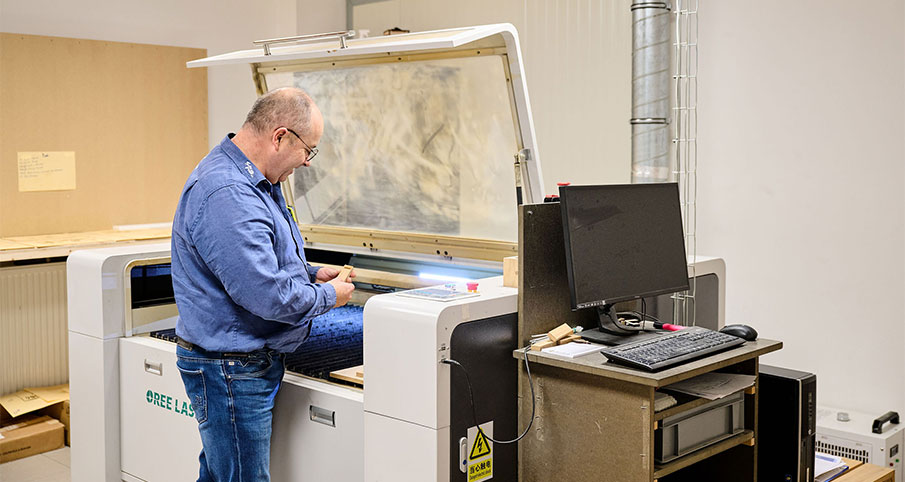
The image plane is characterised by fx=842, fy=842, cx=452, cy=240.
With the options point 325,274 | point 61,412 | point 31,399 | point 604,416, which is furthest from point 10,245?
point 604,416

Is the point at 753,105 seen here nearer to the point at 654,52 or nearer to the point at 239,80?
the point at 654,52

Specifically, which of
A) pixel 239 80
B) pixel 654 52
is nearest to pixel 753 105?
pixel 654 52

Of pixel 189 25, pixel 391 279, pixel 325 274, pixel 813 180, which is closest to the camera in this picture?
pixel 325 274

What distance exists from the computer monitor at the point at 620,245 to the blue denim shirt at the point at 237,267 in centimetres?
65

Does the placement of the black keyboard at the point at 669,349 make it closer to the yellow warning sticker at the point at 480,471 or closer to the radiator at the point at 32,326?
the yellow warning sticker at the point at 480,471

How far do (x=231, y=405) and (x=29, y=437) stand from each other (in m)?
2.31

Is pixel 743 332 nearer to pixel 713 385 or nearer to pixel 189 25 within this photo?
pixel 713 385

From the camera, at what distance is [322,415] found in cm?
228

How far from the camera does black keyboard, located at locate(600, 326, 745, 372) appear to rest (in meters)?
1.84

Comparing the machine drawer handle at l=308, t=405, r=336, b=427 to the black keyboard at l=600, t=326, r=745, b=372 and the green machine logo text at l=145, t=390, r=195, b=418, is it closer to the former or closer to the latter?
the green machine logo text at l=145, t=390, r=195, b=418

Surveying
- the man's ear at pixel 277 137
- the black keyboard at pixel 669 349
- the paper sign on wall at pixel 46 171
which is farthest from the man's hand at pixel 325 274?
the paper sign on wall at pixel 46 171

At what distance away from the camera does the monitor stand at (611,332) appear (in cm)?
210

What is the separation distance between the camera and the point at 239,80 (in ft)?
16.8

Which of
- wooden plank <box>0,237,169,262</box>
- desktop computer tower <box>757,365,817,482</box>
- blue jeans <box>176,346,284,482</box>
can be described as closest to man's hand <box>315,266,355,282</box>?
blue jeans <box>176,346,284,482</box>
